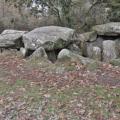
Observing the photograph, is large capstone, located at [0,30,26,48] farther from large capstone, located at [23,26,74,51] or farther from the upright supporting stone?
the upright supporting stone

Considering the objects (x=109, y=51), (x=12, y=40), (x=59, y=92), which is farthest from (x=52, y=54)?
(x=59, y=92)

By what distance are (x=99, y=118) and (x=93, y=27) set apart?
6292mm

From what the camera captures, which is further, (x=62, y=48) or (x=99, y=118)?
(x=62, y=48)

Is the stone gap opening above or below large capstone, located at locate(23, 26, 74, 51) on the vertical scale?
below

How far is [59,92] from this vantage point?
264 inches

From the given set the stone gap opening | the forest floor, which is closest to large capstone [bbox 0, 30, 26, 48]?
the stone gap opening

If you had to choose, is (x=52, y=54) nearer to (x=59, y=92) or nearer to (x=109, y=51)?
(x=109, y=51)

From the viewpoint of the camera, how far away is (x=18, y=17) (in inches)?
494

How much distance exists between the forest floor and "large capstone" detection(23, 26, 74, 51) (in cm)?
148

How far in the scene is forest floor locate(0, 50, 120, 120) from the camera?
5883 millimetres

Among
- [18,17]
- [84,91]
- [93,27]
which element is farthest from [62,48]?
[84,91]

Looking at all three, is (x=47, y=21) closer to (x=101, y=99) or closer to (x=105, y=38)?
(x=105, y=38)

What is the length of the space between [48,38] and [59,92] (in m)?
3.70

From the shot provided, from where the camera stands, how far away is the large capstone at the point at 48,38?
33.1 ft
